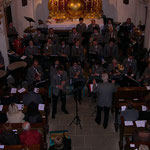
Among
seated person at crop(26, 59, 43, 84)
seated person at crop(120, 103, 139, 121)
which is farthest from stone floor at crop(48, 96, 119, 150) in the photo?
seated person at crop(26, 59, 43, 84)

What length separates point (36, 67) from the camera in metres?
9.45

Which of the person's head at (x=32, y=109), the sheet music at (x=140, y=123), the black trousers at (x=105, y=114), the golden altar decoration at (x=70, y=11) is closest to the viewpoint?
the sheet music at (x=140, y=123)

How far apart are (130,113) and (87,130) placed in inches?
73.4

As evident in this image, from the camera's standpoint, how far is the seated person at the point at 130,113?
6.57m

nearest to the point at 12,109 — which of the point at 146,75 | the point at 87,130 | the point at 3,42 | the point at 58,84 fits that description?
the point at 58,84

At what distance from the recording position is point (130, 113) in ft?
21.7

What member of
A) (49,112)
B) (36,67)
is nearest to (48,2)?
(36,67)

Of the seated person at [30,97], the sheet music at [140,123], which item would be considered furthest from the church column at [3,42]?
the sheet music at [140,123]

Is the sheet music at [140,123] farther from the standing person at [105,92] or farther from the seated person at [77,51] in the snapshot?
the seated person at [77,51]

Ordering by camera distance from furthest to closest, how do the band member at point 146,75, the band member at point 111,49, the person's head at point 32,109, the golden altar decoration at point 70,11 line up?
the golden altar decoration at point 70,11 → the band member at point 111,49 → the band member at point 146,75 → the person's head at point 32,109

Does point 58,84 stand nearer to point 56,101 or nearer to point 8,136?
point 56,101

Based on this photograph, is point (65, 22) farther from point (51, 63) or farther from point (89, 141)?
point (89, 141)

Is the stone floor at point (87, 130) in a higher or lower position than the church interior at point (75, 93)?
lower

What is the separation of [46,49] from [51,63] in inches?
50.7
